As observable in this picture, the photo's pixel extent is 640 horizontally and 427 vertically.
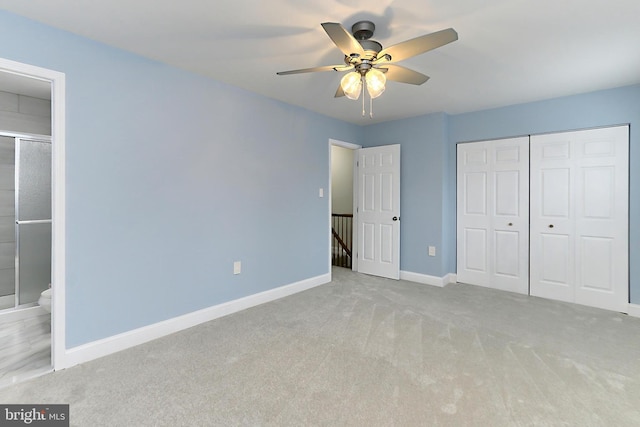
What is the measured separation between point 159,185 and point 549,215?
4.27 m

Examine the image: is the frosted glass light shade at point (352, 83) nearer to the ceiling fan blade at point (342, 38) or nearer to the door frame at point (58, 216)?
the ceiling fan blade at point (342, 38)

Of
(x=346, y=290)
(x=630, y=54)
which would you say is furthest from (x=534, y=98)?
(x=346, y=290)

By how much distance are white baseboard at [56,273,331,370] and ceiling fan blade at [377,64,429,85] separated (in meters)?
2.58

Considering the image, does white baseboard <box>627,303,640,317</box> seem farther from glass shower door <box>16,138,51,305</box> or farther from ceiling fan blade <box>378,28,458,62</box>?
glass shower door <box>16,138,51,305</box>

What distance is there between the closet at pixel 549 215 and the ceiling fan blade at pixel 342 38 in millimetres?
3007

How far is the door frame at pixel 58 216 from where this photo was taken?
84.0 inches

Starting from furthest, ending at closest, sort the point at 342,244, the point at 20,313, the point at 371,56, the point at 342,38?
the point at 342,244 → the point at 20,313 → the point at 371,56 → the point at 342,38

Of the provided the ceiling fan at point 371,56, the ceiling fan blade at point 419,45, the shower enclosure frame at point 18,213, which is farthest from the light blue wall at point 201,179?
the ceiling fan blade at point 419,45

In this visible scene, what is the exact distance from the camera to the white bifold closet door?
3898mm

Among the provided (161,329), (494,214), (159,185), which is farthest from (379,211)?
(161,329)

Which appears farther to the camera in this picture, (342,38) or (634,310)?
(634,310)

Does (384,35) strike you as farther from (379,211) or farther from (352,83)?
(379,211)

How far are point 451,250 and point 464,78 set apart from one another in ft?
7.78

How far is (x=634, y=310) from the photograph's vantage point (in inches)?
126
